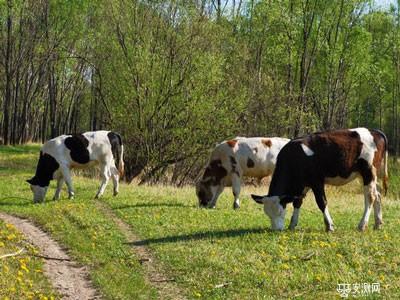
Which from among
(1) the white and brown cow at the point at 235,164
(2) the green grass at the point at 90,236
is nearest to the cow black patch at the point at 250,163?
(1) the white and brown cow at the point at 235,164

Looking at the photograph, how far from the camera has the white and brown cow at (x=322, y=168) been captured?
13.1m

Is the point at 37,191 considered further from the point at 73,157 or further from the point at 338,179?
the point at 338,179

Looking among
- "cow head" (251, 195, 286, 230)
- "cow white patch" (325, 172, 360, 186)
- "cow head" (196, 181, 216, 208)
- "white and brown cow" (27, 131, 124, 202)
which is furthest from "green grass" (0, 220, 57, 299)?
"cow head" (196, 181, 216, 208)

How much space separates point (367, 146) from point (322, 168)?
1.23 meters

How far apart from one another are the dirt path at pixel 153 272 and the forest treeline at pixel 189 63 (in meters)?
15.0

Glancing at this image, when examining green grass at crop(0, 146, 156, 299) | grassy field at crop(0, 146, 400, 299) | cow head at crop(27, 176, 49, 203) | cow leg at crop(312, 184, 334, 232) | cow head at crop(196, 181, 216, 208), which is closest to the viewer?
grassy field at crop(0, 146, 400, 299)

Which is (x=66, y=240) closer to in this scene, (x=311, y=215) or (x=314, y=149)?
(x=314, y=149)

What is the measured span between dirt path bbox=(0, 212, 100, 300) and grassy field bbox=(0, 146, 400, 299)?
0.74 ft

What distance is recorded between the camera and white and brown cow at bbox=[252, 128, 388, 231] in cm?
1308

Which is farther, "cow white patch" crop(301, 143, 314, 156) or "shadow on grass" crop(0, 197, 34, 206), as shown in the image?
"shadow on grass" crop(0, 197, 34, 206)

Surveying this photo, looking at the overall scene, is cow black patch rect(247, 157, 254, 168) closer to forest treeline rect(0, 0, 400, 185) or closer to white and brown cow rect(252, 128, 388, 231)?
white and brown cow rect(252, 128, 388, 231)

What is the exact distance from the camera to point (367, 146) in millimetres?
13328

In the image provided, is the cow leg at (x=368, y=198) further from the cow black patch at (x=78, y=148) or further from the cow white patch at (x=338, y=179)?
the cow black patch at (x=78, y=148)

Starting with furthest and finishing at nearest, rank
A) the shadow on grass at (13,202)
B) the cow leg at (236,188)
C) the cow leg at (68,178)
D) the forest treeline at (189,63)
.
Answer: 1. the forest treeline at (189,63)
2. the cow leg at (68,178)
3. the shadow on grass at (13,202)
4. the cow leg at (236,188)
